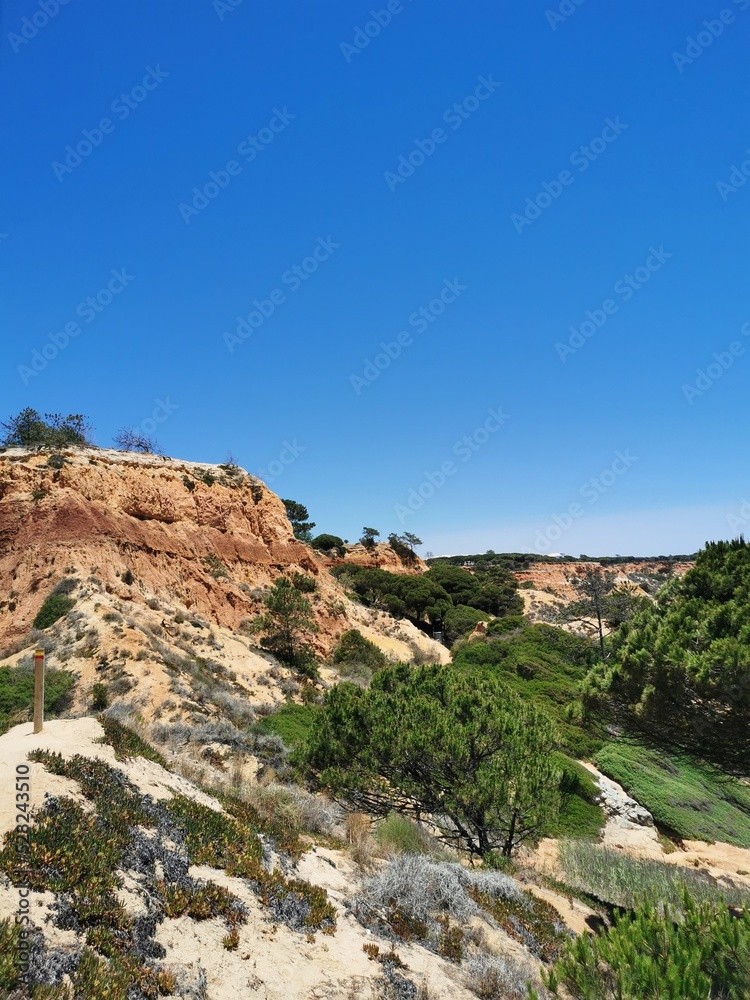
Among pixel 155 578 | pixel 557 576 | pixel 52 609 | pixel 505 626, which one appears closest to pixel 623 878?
pixel 52 609

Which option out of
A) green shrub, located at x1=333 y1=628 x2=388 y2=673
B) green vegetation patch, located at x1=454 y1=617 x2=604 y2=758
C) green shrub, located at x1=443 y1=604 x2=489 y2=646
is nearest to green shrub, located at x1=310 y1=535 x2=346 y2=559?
green shrub, located at x1=443 y1=604 x2=489 y2=646

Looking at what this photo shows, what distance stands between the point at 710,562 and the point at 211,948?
8272 mm

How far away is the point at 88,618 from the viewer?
17.6 meters

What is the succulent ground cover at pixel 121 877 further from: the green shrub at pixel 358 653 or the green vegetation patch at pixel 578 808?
the green shrub at pixel 358 653

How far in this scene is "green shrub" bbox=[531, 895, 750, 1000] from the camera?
3678 mm

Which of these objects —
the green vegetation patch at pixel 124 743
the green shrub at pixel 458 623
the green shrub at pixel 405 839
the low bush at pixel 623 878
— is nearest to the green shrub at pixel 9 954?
the green vegetation patch at pixel 124 743

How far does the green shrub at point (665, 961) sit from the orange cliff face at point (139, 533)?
18.9 meters

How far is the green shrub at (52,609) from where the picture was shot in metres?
17.8

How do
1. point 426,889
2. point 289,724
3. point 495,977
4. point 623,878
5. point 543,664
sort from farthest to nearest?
point 543,664
point 289,724
point 623,878
point 426,889
point 495,977

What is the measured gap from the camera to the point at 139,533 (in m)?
24.2

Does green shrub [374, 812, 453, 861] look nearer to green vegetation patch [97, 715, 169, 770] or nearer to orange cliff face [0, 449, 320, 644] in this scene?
green vegetation patch [97, 715, 169, 770]

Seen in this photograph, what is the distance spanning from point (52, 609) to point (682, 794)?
2256cm

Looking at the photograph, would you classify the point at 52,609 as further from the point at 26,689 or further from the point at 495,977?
the point at 495,977

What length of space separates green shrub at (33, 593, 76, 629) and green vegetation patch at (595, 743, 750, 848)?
776 inches
